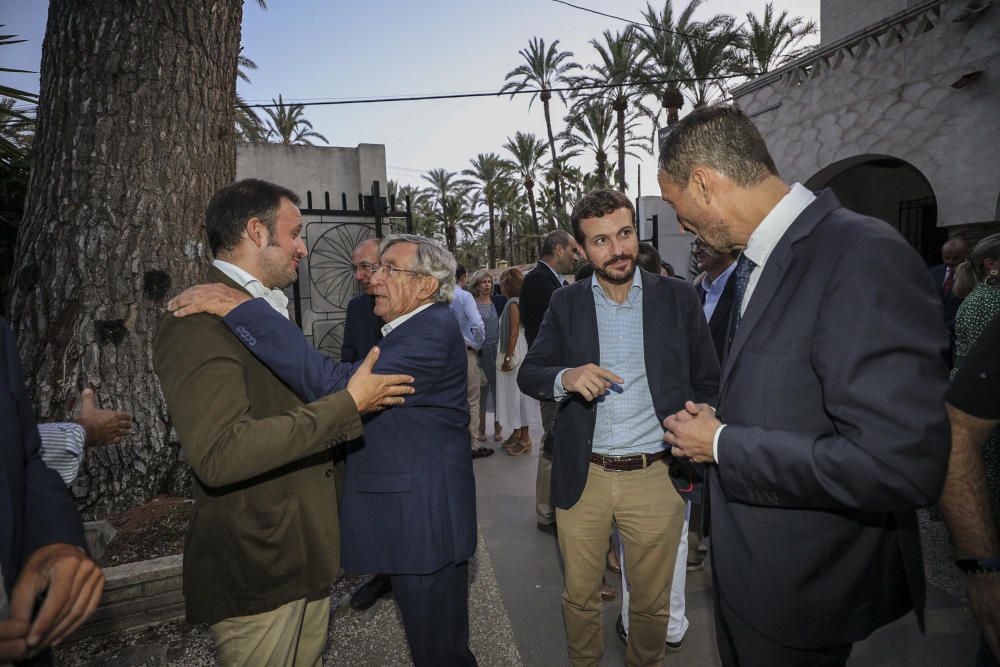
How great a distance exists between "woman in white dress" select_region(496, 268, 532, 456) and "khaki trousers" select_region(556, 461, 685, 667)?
3.73 meters

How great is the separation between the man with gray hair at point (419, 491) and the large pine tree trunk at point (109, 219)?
2613 millimetres

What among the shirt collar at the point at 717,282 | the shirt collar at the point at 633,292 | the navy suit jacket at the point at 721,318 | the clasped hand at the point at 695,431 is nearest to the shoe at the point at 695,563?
the navy suit jacket at the point at 721,318

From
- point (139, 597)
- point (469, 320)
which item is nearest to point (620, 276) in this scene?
point (139, 597)

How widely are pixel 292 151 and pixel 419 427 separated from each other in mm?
10231

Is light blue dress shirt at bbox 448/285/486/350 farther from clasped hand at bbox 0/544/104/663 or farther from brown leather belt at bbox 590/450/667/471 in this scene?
clasped hand at bbox 0/544/104/663

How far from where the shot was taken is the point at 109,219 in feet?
12.2

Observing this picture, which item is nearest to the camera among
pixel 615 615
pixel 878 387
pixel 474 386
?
pixel 878 387

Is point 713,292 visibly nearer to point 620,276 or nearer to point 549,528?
point 620,276

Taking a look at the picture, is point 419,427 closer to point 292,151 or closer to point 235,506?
point 235,506

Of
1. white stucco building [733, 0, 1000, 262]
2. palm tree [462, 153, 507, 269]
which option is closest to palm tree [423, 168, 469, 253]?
palm tree [462, 153, 507, 269]

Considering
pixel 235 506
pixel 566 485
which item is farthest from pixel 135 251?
pixel 566 485

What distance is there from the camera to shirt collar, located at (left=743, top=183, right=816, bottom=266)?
1459 mm

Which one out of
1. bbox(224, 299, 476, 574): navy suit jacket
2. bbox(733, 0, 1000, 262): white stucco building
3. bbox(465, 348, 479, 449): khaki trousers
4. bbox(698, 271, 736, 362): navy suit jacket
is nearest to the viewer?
bbox(224, 299, 476, 574): navy suit jacket

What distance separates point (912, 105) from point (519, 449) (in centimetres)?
948
